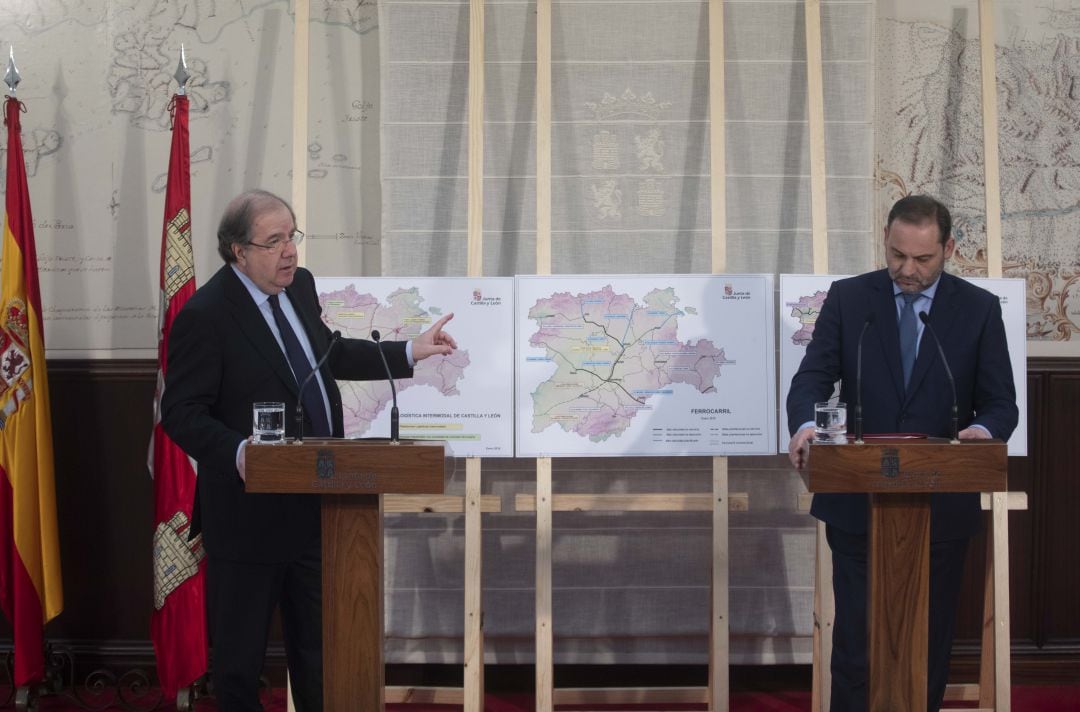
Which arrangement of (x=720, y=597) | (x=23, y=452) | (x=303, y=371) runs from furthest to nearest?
1. (x=23, y=452)
2. (x=720, y=597)
3. (x=303, y=371)

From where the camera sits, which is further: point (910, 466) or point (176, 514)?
point (176, 514)

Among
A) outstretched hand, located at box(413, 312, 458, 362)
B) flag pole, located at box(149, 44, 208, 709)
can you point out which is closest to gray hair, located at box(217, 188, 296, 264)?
outstretched hand, located at box(413, 312, 458, 362)

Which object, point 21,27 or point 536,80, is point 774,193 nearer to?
point 536,80

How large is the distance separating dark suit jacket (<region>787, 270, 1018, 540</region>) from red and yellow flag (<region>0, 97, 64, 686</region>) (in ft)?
8.87

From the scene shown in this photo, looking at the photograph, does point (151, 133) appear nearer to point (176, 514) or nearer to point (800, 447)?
point (176, 514)

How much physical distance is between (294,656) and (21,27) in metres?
2.97

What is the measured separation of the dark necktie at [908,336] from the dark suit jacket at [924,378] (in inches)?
1.3

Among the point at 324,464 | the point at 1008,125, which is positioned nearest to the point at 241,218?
the point at 324,464

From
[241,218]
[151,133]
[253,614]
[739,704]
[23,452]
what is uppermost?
[151,133]

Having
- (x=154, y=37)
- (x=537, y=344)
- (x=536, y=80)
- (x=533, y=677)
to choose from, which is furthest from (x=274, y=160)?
(x=533, y=677)

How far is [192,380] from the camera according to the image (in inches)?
111

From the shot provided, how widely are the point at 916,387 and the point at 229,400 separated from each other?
1.86 meters

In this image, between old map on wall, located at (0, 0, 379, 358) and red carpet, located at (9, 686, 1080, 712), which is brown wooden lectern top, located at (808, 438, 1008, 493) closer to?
red carpet, located at (9, 686, 1080, 712)

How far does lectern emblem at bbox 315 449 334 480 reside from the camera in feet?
8.43
